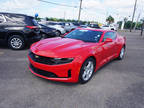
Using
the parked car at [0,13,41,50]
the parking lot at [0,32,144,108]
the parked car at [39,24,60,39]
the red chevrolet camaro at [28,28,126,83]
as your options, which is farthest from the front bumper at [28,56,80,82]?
the parked car at [39,24,60,39]

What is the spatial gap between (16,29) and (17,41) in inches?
23.4

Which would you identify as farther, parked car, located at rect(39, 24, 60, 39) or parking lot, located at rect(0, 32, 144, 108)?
parked car, located at rect(39, 24, 60, 39)

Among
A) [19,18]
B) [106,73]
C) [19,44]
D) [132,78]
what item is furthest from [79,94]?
[19,18]

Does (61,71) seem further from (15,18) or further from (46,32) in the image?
(46,32)

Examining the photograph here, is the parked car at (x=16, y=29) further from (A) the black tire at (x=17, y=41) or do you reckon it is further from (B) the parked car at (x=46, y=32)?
(B) the parked car at (x=46, y=32)

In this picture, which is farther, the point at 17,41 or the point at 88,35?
A: the point at 17,41

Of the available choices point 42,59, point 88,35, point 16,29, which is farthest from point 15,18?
point 42,59

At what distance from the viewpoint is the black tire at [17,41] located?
5742 mm

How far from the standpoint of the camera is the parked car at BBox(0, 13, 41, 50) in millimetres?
5605

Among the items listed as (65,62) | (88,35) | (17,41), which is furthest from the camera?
Result: (17,41)

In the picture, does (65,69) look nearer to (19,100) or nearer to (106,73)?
(19,100)

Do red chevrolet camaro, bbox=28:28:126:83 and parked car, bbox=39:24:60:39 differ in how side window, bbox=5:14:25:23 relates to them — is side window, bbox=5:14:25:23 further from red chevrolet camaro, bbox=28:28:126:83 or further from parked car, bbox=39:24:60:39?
red chevrolet camaro, bbox=28:28:126:83

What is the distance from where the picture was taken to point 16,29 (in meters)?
5.66

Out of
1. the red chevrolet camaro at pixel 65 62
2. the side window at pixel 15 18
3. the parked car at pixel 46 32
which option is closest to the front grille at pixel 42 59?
the red chevrolet camaro at pixel 65 62
